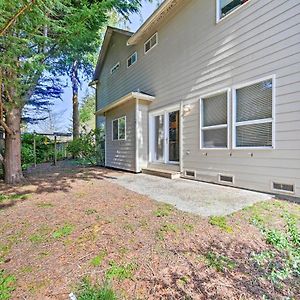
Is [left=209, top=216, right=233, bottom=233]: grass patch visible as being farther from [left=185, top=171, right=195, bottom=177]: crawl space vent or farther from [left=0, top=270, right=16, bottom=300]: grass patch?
[left=185, top=171, right=195, bottom=177]: crawl space vent

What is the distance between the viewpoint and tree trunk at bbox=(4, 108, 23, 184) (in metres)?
6.37

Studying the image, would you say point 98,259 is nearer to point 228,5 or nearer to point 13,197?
point 13,197

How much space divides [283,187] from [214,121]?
92.8 inches

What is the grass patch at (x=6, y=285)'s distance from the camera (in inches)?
79.7

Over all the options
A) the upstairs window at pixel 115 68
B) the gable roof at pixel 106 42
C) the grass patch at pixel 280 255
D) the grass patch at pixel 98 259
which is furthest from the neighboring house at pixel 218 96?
the grass patch at pixel 98 259

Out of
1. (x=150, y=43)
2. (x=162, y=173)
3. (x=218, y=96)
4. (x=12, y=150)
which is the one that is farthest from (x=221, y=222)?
(x=150, y=43)

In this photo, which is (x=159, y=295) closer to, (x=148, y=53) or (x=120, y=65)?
(x=148, y=53)

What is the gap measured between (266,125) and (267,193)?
1.41 metres

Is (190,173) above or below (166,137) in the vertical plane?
below

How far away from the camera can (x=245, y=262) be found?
2.47 meters

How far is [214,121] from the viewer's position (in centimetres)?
604

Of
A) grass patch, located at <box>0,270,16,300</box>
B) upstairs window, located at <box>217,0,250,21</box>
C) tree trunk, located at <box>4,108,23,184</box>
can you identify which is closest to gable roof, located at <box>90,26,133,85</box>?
upstairs window, located at <box>217,0,250,21</box>

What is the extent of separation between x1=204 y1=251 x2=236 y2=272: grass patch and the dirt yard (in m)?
0.01

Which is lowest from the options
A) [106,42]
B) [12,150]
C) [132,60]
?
[12,150]
